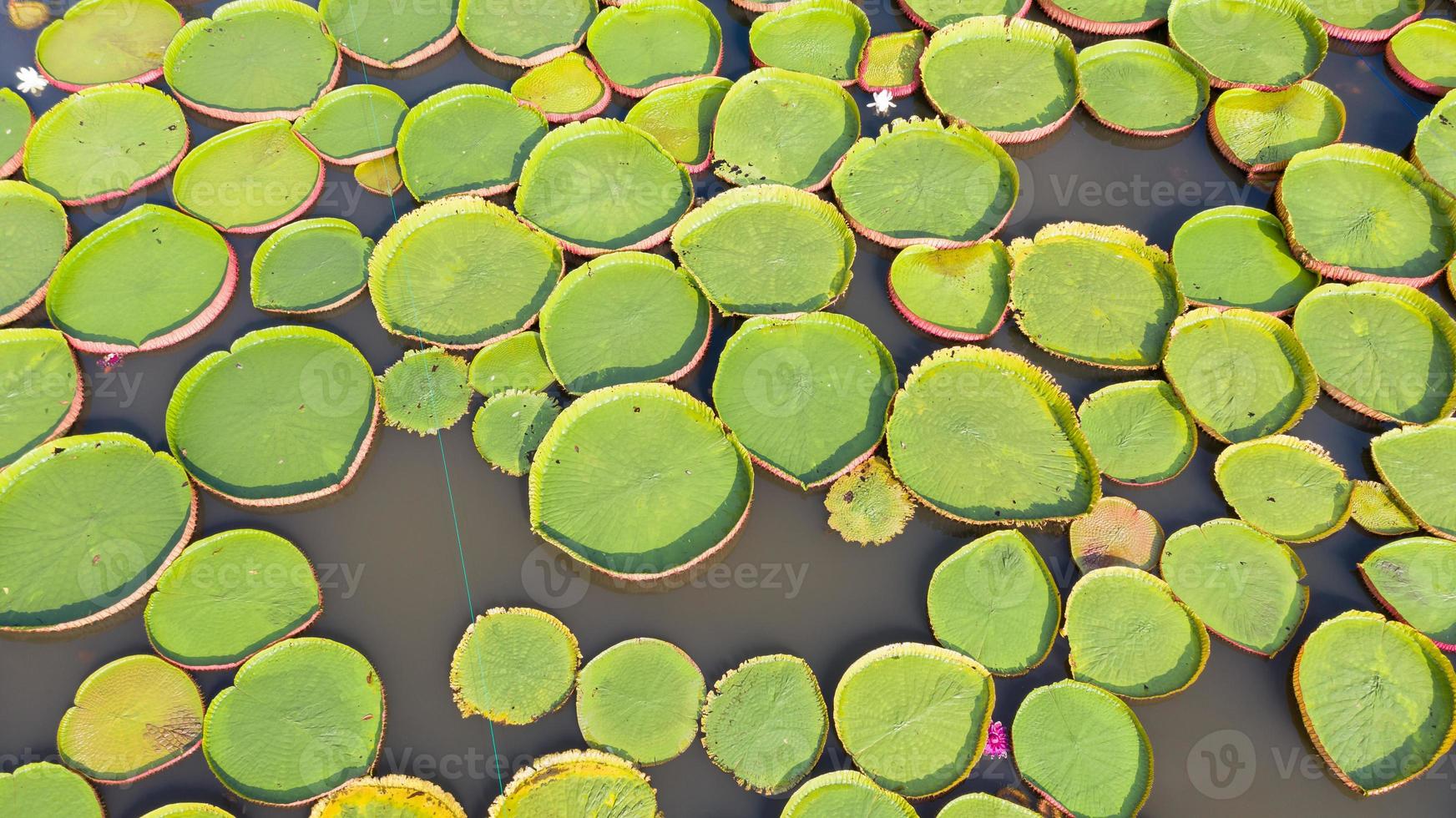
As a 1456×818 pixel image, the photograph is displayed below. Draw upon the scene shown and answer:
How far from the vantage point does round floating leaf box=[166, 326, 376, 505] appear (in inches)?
203

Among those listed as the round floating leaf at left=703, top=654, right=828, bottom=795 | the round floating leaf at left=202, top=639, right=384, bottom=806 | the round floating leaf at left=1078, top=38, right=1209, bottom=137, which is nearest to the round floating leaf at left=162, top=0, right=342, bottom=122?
the round floating leaf at left=202, top=639, right=384, bottom=806

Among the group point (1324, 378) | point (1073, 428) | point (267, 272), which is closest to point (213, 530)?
point (267, 272)

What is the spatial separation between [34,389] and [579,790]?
4.48 meters

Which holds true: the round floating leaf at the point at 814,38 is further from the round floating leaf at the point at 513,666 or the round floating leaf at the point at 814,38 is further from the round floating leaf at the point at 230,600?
the round floating leaf at the point at 230,600

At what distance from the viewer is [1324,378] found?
5.47m

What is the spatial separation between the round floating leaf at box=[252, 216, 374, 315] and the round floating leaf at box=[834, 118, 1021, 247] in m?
3.57

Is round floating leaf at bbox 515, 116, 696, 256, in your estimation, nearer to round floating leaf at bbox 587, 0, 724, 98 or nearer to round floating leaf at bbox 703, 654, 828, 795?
round floating leaf at bbox 587, 0, 724, 98

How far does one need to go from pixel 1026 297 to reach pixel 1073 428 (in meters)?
1.05

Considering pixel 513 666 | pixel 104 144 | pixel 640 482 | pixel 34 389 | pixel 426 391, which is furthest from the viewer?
pixel 104 144

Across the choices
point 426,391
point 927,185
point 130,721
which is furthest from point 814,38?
point 130,721

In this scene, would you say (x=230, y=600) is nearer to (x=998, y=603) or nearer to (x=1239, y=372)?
(x=998, y=603)

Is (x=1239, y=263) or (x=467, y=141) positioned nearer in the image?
(x=1239, y=263)

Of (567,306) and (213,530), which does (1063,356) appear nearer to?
(567,306)

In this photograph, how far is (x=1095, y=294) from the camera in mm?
5707
